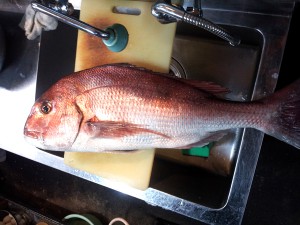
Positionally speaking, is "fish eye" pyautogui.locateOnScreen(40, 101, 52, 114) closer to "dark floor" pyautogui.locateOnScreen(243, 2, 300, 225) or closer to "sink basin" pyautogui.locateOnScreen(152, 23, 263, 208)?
"sink basin" pyautogui.locateOnScreen(152, 23, 263, 208)

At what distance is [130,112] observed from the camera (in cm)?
88

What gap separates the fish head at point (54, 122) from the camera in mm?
888

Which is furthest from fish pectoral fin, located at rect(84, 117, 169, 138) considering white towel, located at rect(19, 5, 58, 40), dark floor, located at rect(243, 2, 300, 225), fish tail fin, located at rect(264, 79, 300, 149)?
dark floor, located at rect(243, 2, 300, 225)

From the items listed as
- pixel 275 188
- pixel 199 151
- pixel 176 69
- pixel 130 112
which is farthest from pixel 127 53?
pixel 275 188

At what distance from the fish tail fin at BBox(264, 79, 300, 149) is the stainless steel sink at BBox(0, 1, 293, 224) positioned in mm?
158

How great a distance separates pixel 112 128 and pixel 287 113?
0.47m

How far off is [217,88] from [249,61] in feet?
1.27

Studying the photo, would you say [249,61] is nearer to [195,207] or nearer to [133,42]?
[133,42]

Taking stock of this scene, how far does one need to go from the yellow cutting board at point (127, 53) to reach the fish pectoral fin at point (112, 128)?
16 cm

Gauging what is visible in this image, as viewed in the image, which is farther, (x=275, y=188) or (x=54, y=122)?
(x=275, y=188)

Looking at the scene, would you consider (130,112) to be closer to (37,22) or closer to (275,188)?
(37,22)

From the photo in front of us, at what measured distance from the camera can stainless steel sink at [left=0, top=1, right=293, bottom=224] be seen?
0.96 m

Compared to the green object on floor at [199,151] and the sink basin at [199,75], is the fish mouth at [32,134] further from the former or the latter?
the green object on floor at [199,151]

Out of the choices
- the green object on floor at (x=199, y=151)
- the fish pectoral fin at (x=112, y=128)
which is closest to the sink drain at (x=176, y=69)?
the green object on floor at (x=199, y=151)
